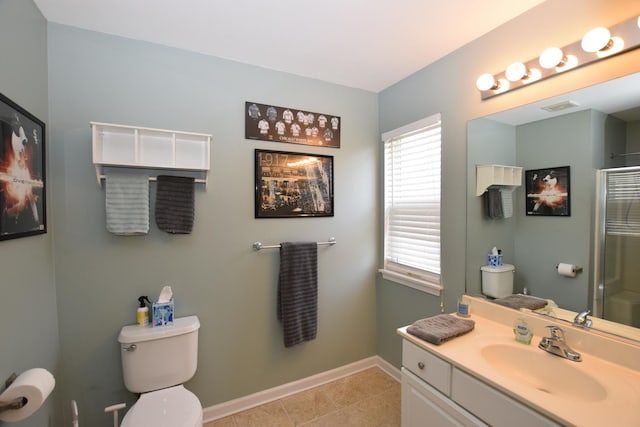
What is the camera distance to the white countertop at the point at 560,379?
863 millimetres

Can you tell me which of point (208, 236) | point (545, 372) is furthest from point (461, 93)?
point (208, 236)

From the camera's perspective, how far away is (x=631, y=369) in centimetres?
110

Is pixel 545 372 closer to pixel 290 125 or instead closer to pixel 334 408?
pixel 334 408

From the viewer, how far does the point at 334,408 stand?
1991 millimetres

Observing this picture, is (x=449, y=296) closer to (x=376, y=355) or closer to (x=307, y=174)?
(x=376, y=355)

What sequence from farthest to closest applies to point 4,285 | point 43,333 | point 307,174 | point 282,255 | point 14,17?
point 307,174
point 282,255
point 43,333
point 14,17
point 4,285

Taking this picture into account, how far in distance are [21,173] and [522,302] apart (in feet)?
8.32

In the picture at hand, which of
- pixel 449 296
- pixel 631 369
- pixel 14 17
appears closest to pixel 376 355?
pixel 449 296

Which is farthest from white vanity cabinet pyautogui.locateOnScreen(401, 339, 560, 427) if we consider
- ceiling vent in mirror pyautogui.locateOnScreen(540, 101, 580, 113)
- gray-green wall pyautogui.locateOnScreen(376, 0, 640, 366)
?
ceiling vent in mirror pyautogui.locateOnScreen(540, 101, 580, 113)

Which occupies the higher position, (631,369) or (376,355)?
(631,369)

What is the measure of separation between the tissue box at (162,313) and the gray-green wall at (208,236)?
126mm

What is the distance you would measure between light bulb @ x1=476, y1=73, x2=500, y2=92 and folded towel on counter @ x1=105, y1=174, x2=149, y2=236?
2.02m

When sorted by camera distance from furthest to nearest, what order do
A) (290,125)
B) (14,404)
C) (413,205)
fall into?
(413,205), (290,125), (14,404)

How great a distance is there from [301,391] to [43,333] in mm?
1689
